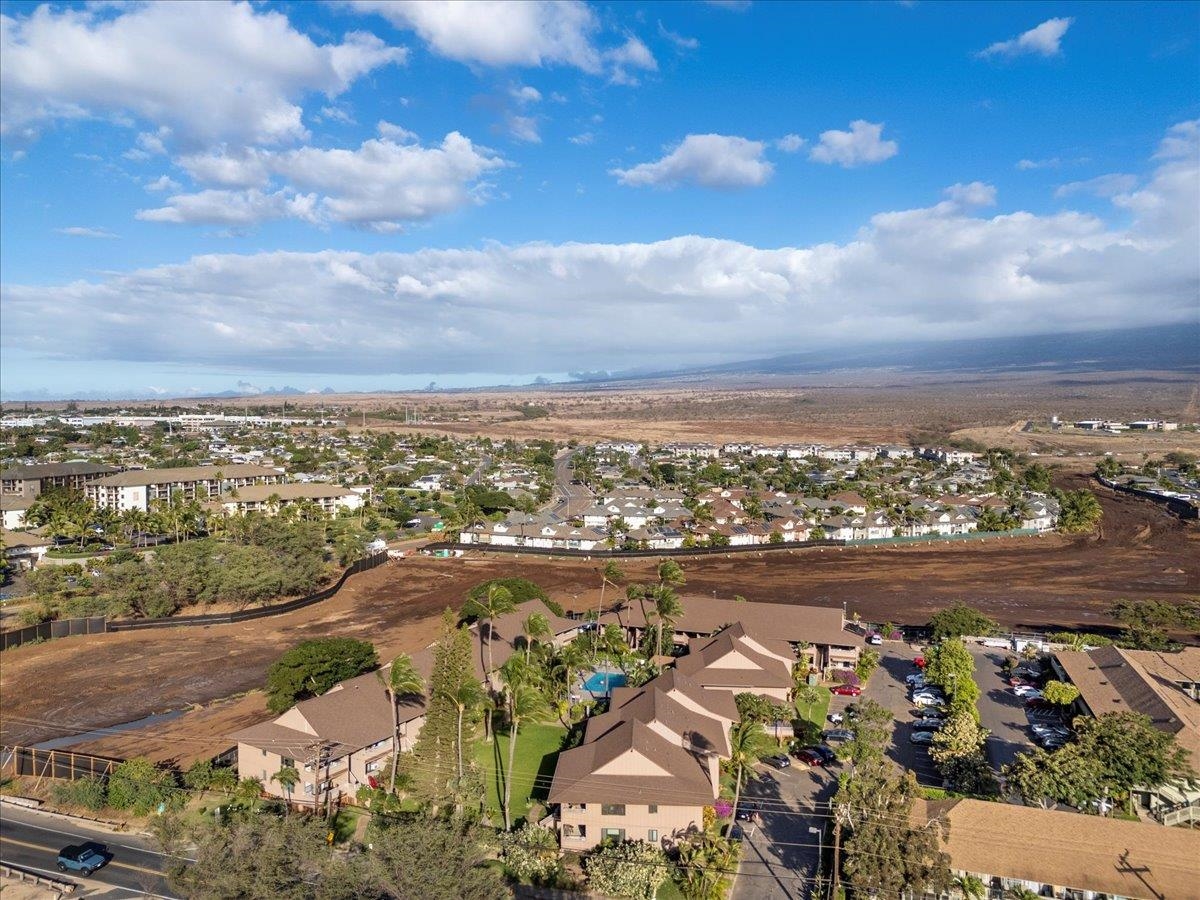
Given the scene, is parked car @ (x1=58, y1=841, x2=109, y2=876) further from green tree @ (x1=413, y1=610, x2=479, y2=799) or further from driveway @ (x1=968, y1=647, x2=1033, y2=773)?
driveway @ (x1=968, y1=647, x2=1033, y2=773)

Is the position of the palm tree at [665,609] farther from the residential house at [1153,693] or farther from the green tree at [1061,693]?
the residential house at [1153,693]

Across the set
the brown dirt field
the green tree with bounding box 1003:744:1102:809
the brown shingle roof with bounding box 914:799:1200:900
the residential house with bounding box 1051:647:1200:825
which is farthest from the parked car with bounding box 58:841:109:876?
the residential house with bounding box 1051:647:1200:825

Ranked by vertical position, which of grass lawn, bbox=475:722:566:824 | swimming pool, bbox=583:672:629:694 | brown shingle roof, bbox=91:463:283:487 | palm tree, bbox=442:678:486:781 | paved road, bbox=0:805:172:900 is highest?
brown shingle roof, bbox=91:463:283:487

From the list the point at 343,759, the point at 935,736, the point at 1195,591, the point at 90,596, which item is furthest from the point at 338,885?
the point at 1195,591

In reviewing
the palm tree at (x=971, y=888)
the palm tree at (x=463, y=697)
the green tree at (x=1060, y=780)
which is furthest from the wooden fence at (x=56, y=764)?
the green tree at (x=1060, y=780)

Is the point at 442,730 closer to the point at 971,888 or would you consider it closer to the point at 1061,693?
the point at 971,888

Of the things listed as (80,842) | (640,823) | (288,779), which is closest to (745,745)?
(640,823)

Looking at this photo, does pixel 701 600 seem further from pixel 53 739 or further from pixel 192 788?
pixel 53 739
